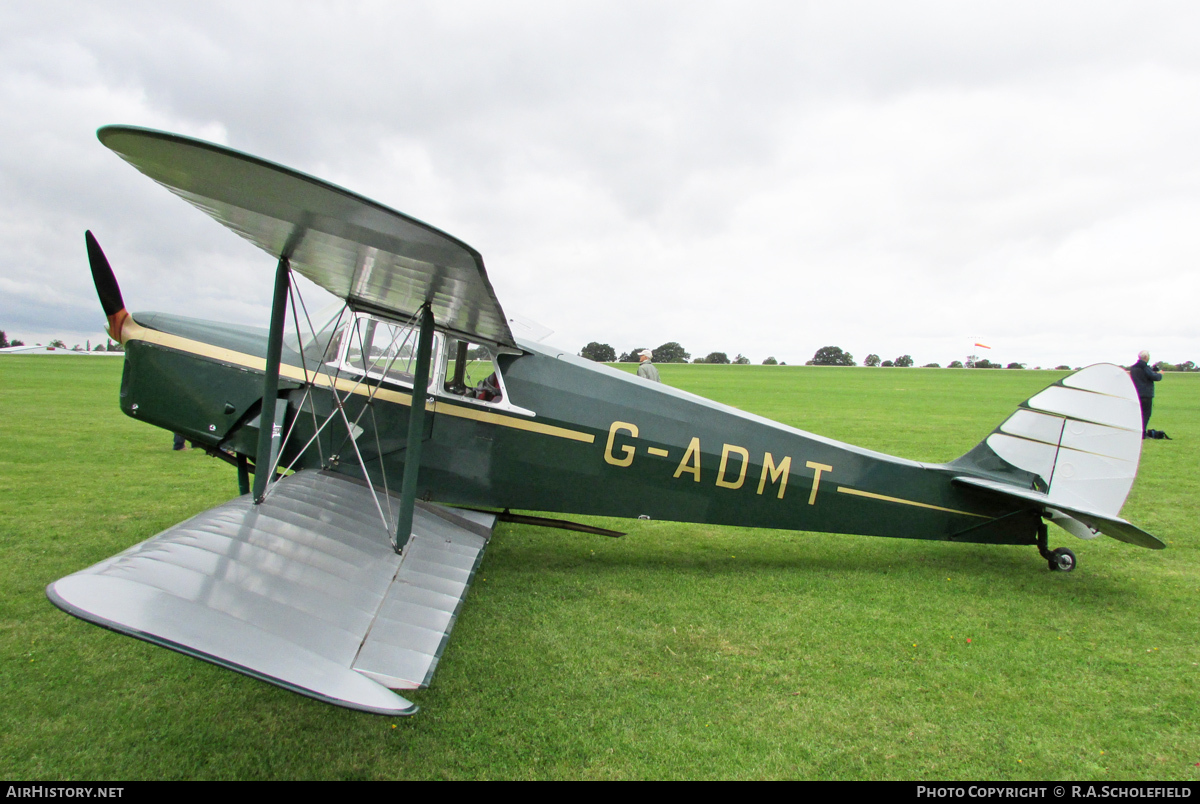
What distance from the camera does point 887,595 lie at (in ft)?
14.0

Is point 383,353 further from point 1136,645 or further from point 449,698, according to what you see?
point 1136,645

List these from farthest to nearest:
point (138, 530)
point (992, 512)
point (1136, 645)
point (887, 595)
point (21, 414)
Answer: point (21, 414)
point (138, 530)
point (992, 512)
point (887, 595)
point (1136, 645)

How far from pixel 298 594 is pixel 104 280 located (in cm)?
326

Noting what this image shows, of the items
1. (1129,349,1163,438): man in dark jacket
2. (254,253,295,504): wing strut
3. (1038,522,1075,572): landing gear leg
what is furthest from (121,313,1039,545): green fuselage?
(1129,349,1163,438): man in dark jacket

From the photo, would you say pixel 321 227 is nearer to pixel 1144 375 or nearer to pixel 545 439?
pixel 545 439

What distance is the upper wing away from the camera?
1944 millimetres

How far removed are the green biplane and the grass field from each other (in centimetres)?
49

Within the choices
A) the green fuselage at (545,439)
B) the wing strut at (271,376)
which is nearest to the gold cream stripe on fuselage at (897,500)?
the green fuselage at (545,439)

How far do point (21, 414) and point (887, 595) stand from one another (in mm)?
16018

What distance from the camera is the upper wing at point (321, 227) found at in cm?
194

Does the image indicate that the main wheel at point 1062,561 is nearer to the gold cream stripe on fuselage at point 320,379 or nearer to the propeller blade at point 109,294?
the gold cream stripe on fuselage at point 320,379

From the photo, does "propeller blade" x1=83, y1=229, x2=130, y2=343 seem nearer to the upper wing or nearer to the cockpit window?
the upper wing

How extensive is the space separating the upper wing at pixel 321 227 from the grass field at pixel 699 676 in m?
1.97
